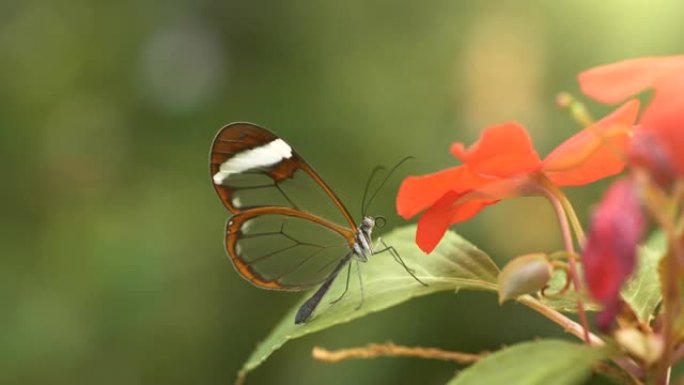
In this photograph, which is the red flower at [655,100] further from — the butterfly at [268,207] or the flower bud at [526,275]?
the butterfly at [268,207]

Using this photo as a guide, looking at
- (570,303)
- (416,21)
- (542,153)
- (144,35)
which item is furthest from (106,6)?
(570,303)

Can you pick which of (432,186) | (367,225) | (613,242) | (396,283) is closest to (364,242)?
A: (367,225)

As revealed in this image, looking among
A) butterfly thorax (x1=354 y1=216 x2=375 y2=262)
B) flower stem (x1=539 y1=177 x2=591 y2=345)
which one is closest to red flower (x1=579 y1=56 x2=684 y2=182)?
flower stem (x1=539 y1=177 x2=591 y2=345)

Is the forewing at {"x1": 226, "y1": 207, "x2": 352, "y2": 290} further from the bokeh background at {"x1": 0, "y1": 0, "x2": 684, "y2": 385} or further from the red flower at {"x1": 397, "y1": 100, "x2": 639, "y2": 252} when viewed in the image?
the bokeh background at {"x1": 0, "y1": 0, "x2": 684, "y2": 385}

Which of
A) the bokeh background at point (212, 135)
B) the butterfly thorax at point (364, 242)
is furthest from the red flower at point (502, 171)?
the bokeh background at point (212, 135)

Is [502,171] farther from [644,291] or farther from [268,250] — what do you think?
[268,250]

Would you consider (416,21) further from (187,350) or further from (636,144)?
(636,144)
